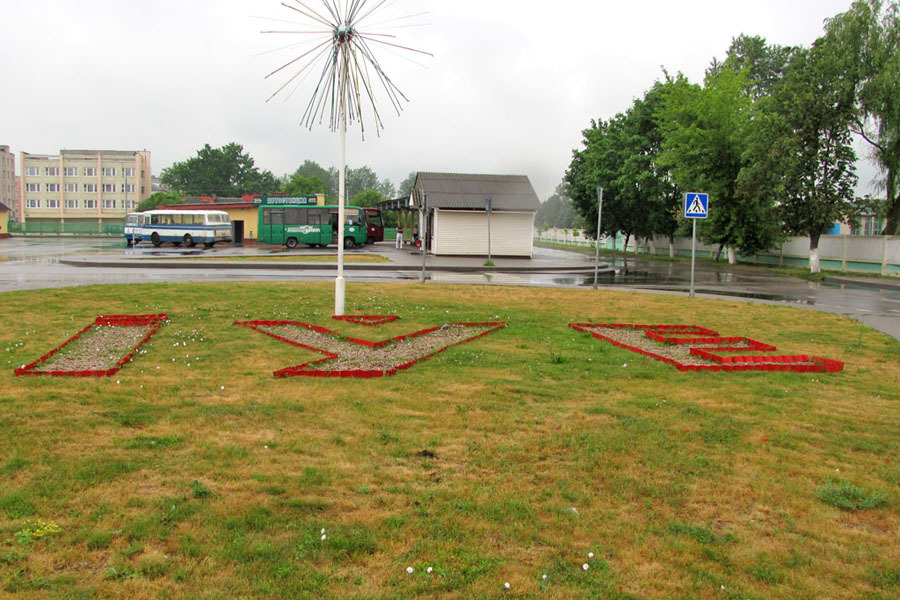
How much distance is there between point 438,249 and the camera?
3969cm

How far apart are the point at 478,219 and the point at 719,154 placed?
15.0 metres

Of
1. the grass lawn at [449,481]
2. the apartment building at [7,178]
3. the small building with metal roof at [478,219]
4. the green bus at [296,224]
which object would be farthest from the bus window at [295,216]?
the apartment building at [7,178]

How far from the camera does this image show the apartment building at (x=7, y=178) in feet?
513

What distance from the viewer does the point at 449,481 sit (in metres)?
4.54

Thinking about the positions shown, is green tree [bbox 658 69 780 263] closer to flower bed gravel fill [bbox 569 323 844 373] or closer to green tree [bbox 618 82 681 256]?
green tree [bbox 618 82 681 256]

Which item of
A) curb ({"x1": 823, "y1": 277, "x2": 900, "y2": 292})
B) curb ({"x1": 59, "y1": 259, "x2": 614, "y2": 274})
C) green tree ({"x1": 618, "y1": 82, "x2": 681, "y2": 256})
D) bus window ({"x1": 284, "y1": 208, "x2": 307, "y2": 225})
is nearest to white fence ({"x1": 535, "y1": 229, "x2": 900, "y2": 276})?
curb ({"x1": 823, "y1": 277, "x2": 900, "y2": 292})

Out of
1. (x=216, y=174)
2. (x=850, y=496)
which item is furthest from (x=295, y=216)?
(x=216, y=174)

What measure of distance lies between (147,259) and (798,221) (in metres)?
31.4

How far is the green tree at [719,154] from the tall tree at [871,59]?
5964mm

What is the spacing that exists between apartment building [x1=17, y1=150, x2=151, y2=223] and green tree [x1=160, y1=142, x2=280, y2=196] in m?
6.62

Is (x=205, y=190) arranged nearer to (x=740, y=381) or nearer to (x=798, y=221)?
(x=798, y=221)

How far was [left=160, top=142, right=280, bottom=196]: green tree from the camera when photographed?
381ft

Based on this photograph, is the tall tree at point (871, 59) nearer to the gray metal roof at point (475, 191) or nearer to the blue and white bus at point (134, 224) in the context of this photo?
the gray metal roof at point (475, 191)

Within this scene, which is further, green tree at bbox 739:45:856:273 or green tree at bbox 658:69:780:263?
green tree at bbox 658:69:780:263
